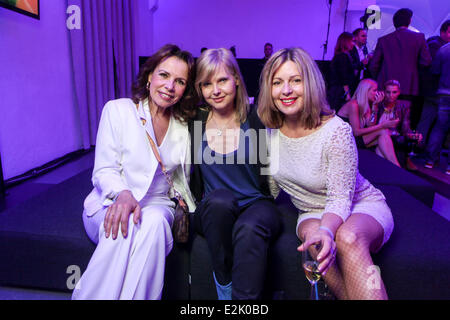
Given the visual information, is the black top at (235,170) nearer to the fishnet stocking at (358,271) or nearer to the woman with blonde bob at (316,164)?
the woman with blonde bob at (316,164)

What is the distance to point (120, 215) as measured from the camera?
1.15m

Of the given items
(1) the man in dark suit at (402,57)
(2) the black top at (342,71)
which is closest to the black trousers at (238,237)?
(2) the black top at (342,71)

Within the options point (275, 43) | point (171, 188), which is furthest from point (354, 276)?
point (275, 43)

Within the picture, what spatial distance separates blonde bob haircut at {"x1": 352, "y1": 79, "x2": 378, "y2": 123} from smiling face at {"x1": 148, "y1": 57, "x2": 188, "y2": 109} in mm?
2210

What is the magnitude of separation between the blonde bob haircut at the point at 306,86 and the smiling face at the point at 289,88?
0.01 m

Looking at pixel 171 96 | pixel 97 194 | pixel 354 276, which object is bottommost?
pixel 354 276

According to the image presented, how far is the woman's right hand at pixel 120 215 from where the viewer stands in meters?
1.13

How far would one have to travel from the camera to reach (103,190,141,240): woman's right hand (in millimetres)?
1131

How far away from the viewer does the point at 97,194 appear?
54.4 inches

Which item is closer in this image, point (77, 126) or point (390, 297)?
point (390, 297)

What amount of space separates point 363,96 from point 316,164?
2.14 m

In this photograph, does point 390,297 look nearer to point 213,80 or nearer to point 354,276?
point 354,276

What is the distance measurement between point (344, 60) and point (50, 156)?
3388mm

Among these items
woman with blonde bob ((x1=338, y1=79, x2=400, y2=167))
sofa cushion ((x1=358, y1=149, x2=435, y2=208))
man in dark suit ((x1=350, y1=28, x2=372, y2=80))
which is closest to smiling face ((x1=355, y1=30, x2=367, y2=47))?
man in dark suit ((x1=350, y1=28, x2=372, y2=80))
